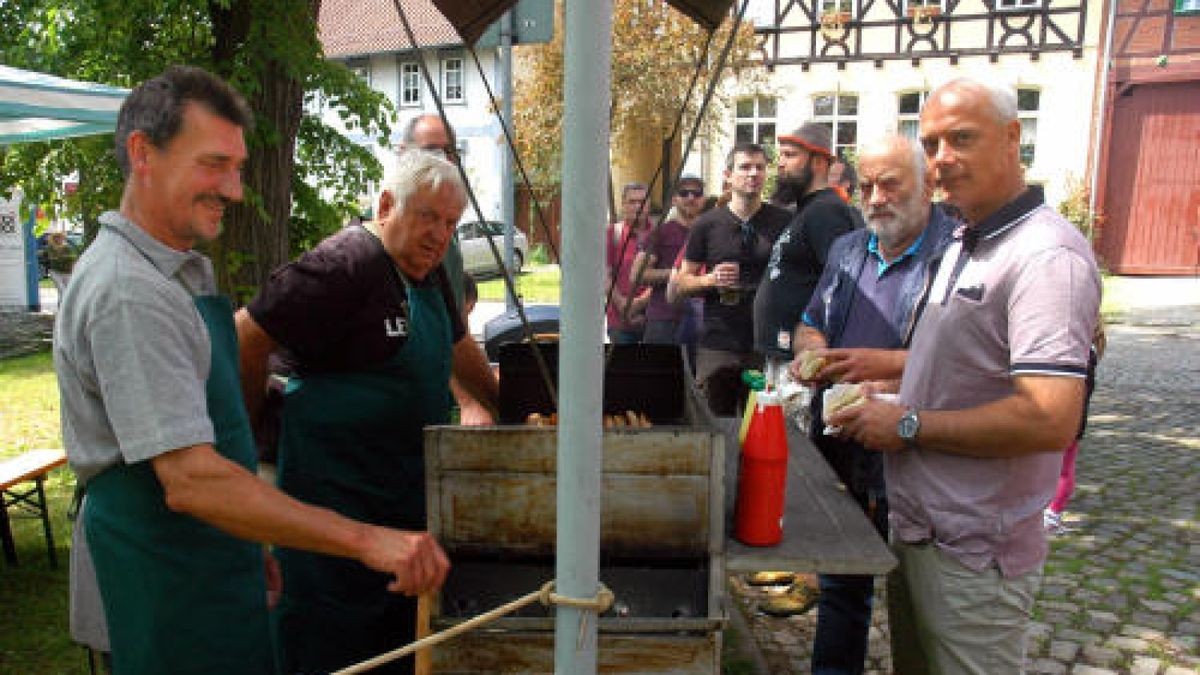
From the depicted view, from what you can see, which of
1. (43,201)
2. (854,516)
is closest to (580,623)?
(854,516)

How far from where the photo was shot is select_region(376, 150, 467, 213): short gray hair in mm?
2100

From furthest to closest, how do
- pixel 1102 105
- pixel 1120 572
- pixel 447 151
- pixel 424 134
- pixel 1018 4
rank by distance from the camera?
pixel 1018 4
pixel 1102 105
pixel 1120 572
pixel 424 134
pixel 447 151

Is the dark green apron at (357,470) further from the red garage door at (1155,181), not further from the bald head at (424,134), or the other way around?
the red garage door at (1155,181)

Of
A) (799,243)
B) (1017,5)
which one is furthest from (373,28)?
(799,243)

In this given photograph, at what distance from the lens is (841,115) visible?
68.5 ft

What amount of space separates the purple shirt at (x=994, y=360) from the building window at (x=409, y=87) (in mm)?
27108

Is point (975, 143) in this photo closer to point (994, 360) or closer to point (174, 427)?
point (994, 360)

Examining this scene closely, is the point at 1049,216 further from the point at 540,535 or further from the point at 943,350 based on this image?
the point at 540,535

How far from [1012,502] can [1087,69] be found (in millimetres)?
20312

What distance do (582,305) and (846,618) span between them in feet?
7.21

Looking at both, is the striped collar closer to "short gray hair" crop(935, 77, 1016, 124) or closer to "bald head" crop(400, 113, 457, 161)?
"short gray hair" crop(935, 77, 1016, 124)

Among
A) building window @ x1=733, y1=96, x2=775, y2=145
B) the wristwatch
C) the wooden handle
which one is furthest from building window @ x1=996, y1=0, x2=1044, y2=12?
the wooden handle

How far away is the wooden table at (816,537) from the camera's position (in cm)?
162

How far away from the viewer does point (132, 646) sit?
159 cm
